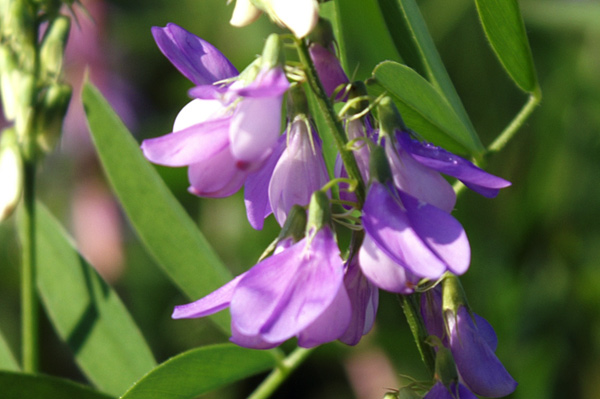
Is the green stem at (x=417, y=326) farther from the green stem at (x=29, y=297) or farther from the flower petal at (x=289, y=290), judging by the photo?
the green stem at (x=29, y=297)

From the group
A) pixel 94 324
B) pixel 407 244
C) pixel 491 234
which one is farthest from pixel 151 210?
pixel 491 234

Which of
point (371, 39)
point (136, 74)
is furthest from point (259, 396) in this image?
point (136, 74)

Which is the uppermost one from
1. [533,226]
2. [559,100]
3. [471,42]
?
[471,42]

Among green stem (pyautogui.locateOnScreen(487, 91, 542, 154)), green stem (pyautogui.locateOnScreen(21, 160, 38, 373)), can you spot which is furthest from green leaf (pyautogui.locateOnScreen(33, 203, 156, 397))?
green stem (pyautogui.locateOnScreen(487, 91, 542, 154))

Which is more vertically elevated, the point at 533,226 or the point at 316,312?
the point at 316,312

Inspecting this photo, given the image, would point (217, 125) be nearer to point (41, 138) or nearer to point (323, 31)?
point (323, 31)

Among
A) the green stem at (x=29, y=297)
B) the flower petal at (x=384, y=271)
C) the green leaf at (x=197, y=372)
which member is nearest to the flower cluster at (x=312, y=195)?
the flower petal at (x=384, y=271)
